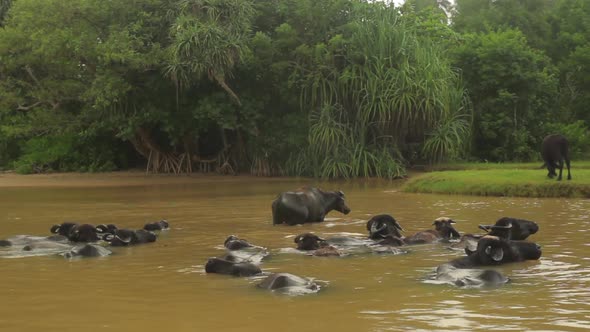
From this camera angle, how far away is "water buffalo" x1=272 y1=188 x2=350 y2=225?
11680 mm

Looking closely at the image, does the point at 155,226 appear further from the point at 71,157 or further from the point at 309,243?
the point at 71,157

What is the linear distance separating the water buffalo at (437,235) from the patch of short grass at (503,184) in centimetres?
627

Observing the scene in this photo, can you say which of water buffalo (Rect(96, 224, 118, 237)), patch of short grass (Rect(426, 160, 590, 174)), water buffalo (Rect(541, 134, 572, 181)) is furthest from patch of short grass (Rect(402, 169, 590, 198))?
water buffalo (Rect(96, 224, 118, 237))

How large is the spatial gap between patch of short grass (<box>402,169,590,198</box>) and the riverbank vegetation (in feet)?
19.2

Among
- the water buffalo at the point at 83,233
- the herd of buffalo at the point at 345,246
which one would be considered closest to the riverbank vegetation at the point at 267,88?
the herd of buffalo at the point at 345,246

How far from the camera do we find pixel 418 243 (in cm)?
899

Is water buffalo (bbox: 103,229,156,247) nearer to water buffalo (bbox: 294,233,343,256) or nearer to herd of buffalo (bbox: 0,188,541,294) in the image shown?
herd of buffalo (bbox: 0,188,541,294)

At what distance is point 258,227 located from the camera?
37.7 feet

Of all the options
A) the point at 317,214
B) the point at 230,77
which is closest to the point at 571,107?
the point at 230,77

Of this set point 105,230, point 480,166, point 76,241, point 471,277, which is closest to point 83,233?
point 76,241

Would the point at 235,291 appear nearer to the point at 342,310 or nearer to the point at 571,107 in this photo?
the point at 342,310

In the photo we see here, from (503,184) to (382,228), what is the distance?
746 cm

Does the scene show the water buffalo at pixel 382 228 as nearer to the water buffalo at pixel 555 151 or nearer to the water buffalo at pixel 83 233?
the water buffalo at pixel 83 233

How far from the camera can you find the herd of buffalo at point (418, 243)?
6.41 metres
